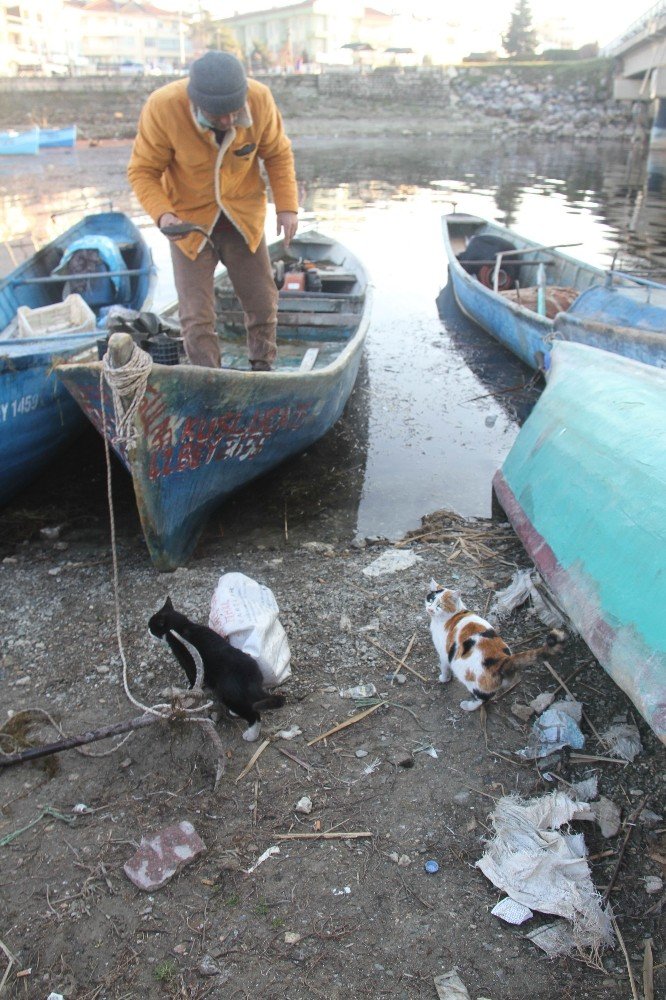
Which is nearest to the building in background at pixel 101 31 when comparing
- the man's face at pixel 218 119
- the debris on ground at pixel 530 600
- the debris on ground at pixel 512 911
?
the man's face at pixel 218 119

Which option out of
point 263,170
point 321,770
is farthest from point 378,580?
point 263,170

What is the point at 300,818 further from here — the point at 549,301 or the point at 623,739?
the point at 549,301

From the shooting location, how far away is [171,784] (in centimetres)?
322

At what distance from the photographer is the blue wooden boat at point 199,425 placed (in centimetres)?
428

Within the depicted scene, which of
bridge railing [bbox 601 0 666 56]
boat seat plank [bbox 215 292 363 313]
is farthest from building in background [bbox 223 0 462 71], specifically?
boat seat plank [bbox 215 292 363 313]

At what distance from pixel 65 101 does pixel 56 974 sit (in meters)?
59.9

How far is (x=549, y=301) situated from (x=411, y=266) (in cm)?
642

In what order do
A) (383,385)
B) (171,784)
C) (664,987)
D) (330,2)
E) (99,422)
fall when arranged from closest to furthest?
1. (664,987)
2. (171,784)
3. (99,422)
4. (383,385)
5. (330,2)

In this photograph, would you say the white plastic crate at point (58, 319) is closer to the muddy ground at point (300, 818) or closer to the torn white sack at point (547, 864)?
the muddy ground at point (300, 818)

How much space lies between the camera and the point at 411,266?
15094 mm

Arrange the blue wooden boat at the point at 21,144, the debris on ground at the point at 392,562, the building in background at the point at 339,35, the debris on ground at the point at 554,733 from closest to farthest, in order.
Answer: the debris on ground at the point at 554,733 < the debris on ground at the point at 392,562 < the blue wooden boat at the point at 21,144 < the building in background at the point at 339,35

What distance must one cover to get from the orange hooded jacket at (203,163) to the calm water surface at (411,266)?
2457mm

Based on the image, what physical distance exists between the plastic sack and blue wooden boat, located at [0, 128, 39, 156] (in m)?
40.3

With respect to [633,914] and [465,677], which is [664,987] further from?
[465,677]
